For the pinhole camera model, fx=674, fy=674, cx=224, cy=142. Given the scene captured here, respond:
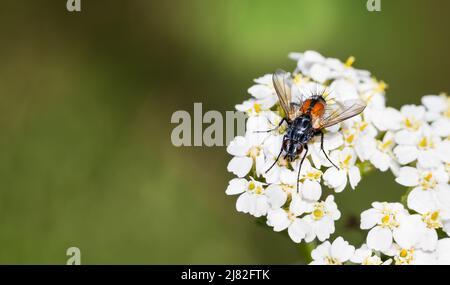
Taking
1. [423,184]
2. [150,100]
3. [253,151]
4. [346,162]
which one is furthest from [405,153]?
[150,100]

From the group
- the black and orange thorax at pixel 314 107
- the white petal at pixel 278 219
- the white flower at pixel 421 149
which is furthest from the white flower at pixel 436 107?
the white petal at pixel 278 219

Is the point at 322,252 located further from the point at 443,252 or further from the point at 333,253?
the point at 443,252

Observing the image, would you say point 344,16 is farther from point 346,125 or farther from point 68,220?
point 68,220

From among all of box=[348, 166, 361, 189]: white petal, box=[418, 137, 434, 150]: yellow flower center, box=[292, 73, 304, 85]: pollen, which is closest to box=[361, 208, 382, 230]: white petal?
box=[348, 166, 361, 189]: white petal

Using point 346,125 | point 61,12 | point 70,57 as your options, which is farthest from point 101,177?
point 346,125

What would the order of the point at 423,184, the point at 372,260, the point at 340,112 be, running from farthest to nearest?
1. the point at 340,112
2. the point at 423,184
3. the point at 372,260

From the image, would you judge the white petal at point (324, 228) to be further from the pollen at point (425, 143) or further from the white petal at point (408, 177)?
the pollen at point (425, 143)
